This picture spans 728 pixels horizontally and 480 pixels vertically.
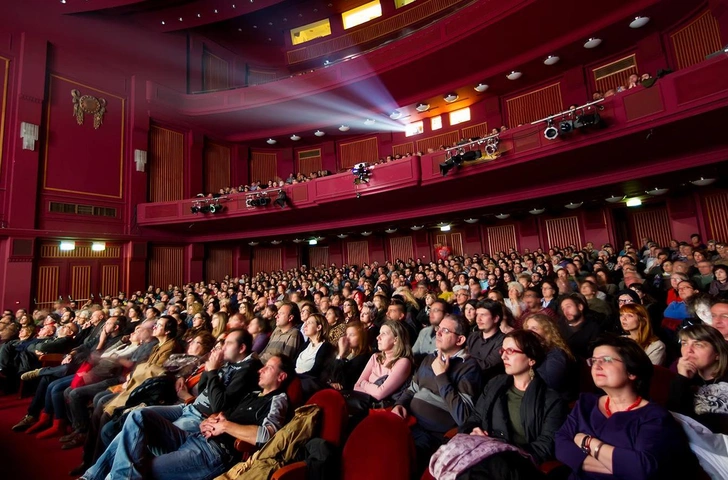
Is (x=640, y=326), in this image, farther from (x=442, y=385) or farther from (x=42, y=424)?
(x=42, y=424)

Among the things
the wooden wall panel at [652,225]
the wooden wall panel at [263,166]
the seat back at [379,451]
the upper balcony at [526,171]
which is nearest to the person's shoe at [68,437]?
the seat back at [379,451]

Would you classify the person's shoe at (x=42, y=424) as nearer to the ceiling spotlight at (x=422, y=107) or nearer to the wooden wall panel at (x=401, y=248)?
the wooden wall panel at (x=401, y=248)

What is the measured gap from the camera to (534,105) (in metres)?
7.84

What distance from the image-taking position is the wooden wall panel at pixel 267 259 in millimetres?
11062

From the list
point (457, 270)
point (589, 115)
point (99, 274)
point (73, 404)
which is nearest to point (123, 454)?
point (73, 404)

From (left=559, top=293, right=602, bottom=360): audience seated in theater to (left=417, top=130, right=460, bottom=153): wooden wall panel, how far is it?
705 cm

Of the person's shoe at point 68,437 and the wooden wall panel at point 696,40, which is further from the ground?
the wooden wall panel at point 696,40

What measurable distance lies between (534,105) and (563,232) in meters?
2.80

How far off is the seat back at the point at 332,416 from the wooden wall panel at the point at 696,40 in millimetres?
7221

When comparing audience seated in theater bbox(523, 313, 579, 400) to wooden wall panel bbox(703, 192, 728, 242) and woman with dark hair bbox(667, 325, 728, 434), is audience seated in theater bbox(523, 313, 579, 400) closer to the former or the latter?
woman with dark hair bbox(667, 325, 728, 434)

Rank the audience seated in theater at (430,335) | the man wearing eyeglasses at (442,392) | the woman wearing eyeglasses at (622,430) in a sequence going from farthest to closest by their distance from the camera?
the audience seated in theater at (430,335), the man wearing eyeglasses at (442,392), the woman wearing eyeglasses at (622,430)

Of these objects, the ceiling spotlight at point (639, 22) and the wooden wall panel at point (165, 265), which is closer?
the ceiling spotlight at point (639, 22)

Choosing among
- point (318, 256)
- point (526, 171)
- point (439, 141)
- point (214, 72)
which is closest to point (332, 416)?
point (526, 171)

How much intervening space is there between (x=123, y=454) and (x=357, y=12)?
12.1 metres
